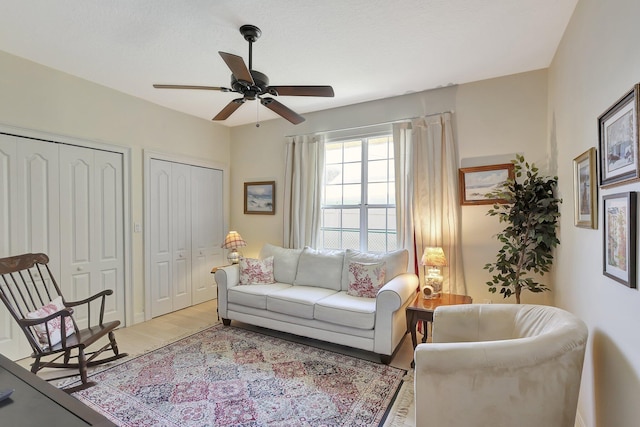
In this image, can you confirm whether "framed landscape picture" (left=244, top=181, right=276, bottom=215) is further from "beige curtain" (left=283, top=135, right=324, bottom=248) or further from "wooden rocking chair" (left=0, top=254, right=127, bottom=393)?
"wooden rocking chair" (left=0, top=254, right=127, bottom=393)

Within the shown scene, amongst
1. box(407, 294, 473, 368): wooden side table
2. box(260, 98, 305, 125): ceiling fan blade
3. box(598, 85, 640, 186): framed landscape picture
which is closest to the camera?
box(598, 85, 640, 186): framed landscape picture

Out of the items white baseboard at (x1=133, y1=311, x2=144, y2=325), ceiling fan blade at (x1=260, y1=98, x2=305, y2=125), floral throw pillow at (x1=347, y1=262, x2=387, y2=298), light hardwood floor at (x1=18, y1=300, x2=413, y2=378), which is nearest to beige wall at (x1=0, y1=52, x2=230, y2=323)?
white baseboard at (x1=133, y1=311, x2=144, y2=325)

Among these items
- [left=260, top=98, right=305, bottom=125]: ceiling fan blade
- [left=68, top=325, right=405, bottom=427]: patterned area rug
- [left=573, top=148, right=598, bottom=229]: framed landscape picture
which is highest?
[left=260, top=98, right=305, bottom=125]: ceiling fan blade

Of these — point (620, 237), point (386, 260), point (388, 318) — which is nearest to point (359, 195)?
point (386, 260)

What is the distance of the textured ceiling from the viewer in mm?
2062

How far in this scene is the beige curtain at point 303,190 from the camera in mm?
4102

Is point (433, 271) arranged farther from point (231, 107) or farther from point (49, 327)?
point (49, 327)

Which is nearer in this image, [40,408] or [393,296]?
[40,408]

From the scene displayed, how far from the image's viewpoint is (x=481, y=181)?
10.3 feet

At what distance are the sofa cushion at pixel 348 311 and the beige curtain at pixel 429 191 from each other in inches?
36.6

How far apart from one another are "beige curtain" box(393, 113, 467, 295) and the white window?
0.22 m

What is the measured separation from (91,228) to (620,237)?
4.29 m

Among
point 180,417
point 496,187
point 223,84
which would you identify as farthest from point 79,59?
point 496,187

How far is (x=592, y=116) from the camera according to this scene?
1.70 metres
